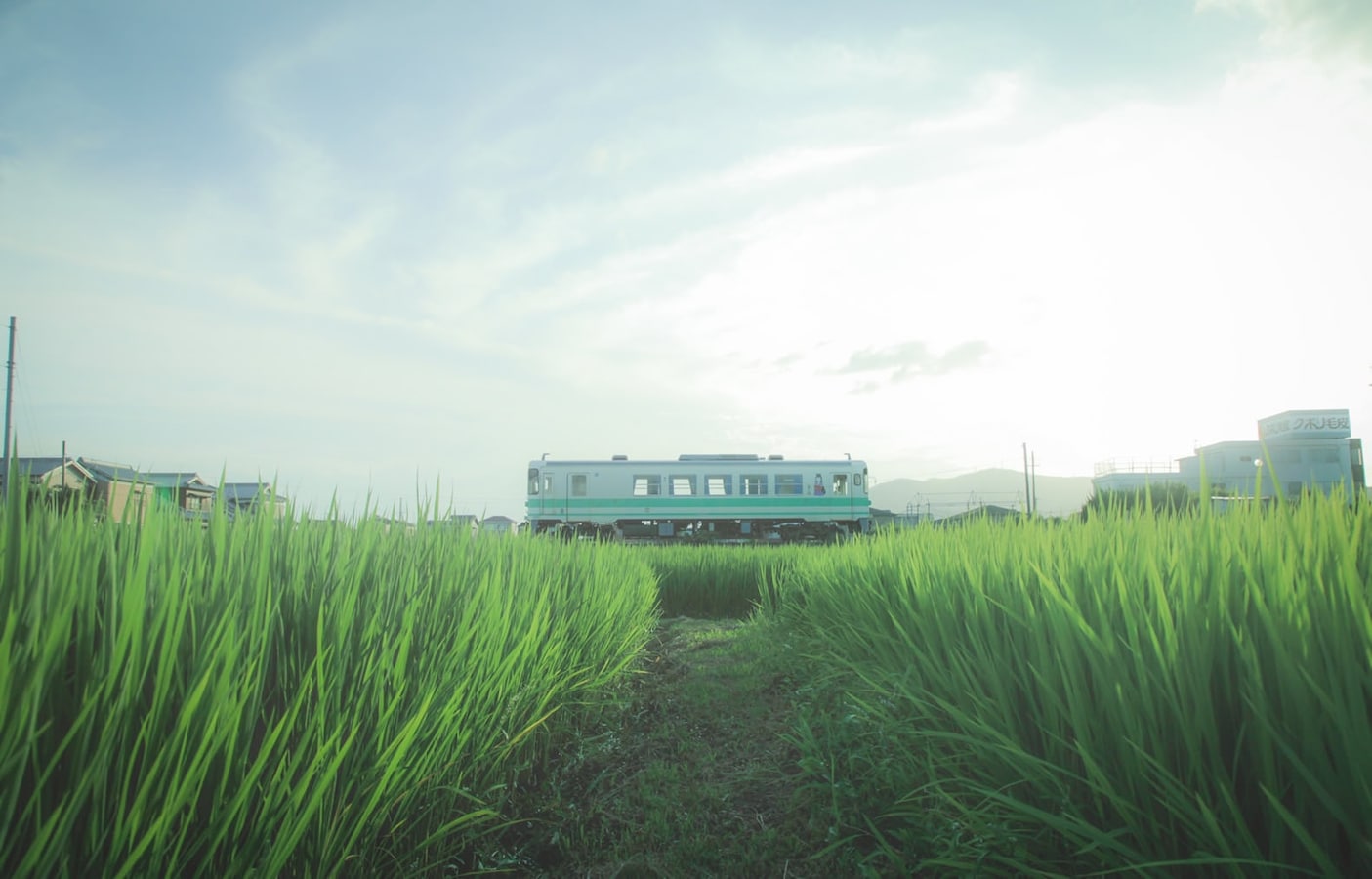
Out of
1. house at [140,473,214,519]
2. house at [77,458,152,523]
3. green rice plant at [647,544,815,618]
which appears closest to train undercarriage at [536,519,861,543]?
green rice plant at [647,544,815,618]

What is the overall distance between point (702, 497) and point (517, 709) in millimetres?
16100

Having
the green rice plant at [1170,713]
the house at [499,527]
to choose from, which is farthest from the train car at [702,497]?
the green rice plant at [1170,713]

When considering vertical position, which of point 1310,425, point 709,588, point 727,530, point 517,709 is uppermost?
point 1310,425

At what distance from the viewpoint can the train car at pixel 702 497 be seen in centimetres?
1786

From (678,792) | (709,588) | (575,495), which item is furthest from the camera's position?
(575,495)

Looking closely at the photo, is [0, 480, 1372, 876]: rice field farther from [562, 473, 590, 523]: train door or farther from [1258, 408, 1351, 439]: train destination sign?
[1258, 408, 1351, 439]: train destination sign

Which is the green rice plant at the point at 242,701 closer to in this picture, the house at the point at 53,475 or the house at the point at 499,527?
the house at the point at 53,475

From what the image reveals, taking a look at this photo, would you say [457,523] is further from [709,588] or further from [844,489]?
[844,489]

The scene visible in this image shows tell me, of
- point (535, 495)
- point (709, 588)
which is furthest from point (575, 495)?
point (709, 588)

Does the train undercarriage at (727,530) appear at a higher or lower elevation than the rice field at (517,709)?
lower

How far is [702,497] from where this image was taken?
59.2 ft

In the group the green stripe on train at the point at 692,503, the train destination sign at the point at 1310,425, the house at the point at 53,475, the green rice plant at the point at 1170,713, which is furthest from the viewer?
the train destination sign at the point at 1310,425

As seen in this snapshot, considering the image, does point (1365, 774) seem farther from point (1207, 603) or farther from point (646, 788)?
point (646, 788)

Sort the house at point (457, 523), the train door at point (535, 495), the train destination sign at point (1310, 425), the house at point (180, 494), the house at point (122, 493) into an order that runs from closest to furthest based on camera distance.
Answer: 1. the house at point (122, 493)
2. the house at point (180, 494)
3. the house at point (457, 523)
4. the train door at point (535, 495)
5. the train destination sign at point (1310, 425)
